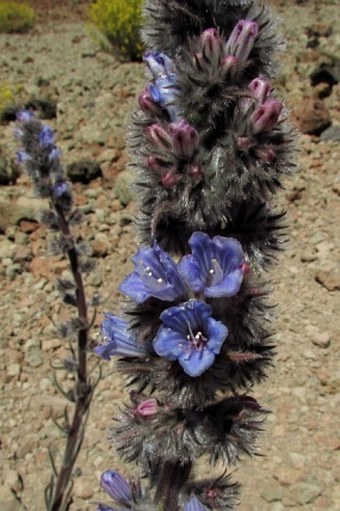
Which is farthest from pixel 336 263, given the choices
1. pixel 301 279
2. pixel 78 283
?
pixel 78 283

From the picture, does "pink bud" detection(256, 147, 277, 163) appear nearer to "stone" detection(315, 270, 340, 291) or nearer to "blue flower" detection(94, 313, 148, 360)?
"blue flower" detection(94, 313, 148, 360)

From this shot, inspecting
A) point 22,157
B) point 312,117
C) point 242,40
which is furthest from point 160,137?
point 312,117

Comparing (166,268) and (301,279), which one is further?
(301,279)

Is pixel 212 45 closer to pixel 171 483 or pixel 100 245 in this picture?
pixel 171 483

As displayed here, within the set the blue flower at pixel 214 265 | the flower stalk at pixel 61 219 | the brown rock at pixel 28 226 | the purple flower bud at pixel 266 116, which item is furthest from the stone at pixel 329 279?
the purple flower bud at pixel 266 116

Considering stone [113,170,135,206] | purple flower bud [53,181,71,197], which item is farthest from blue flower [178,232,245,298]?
stone [113,170,135,206]

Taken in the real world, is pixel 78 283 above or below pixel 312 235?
above

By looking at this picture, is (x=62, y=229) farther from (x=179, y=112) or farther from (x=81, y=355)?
(x=179, y=112)
